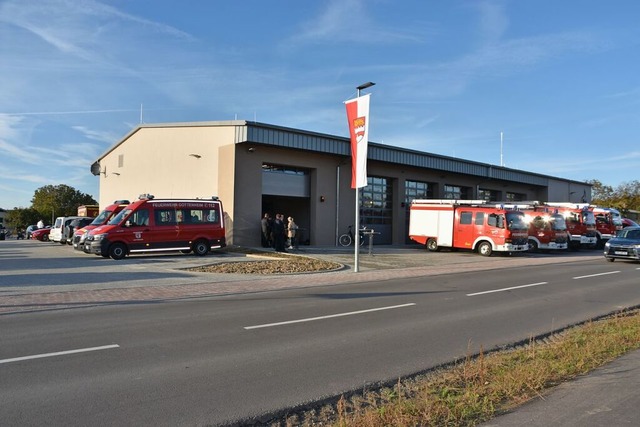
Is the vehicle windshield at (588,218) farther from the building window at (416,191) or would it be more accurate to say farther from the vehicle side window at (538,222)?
the building window at (416,191)

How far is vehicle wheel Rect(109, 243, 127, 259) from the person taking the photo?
20544mm

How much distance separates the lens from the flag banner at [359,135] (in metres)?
18.2

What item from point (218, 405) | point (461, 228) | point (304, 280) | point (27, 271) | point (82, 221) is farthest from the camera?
point (82, 221)

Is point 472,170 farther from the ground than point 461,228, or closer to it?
farther from the ground

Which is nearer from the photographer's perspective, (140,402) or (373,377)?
(140,402)

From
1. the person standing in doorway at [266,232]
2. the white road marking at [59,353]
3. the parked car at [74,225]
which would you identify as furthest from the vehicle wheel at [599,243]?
the white road marking at [59,353]

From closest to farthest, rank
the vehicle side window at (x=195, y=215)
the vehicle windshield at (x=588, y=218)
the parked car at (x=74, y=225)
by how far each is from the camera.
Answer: the vehicle side window at (x=195, y=215) < the parked car at (x=74, y=225) < the vehicle windshield at (x=588, y=218)

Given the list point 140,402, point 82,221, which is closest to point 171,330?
point 140,402

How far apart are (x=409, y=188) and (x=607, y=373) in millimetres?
30619

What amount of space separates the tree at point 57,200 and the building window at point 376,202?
73.4 metres

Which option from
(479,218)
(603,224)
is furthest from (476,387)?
(603,224)

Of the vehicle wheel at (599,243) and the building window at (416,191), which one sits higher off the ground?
the building window at (416,191)

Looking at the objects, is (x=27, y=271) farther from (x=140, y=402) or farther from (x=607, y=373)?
(x=607, y=373)

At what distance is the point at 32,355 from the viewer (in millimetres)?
6535
